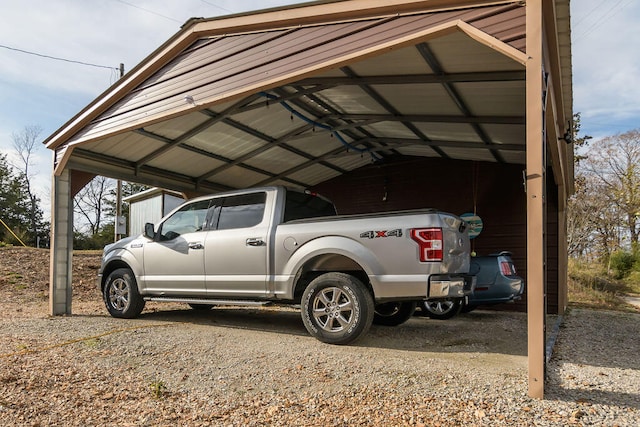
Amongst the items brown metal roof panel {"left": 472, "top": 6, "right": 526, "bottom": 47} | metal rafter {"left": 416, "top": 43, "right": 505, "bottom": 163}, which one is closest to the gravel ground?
brown metal roof panel {"left": 472, "top": 6, "right": 526, "bottom": 47}

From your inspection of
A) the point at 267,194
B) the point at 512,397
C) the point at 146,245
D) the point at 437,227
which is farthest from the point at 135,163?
the point at 512,397

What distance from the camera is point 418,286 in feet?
15.7

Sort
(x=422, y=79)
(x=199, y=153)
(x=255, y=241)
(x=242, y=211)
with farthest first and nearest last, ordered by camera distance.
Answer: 1. (x=199, y=153)
2. (x=242, y=211)
3. (x=255, y=241)
4. (x=422, y=79)

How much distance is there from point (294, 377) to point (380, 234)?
1788 mm

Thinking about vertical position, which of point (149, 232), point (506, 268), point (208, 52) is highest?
point (208, 52)

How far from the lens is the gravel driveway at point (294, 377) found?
3180mm

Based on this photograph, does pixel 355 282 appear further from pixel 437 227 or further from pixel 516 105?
pixel 516 105

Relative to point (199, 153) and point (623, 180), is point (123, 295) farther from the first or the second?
point (623, 180)

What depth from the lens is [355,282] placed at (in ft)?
16.6

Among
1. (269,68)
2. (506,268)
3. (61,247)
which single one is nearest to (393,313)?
(506,268)

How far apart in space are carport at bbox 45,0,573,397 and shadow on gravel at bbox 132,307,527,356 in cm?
137

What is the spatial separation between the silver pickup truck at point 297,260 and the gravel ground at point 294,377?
0.44m

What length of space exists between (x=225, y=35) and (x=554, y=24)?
12.0 ft

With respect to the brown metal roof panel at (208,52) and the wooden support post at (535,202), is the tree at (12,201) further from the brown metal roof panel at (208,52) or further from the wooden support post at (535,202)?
the wooden support post at (535,202)
